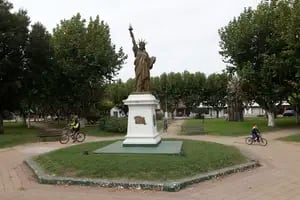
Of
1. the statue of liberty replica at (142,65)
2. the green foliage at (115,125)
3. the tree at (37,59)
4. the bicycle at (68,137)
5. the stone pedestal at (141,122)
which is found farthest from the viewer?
the tree at (37,59)

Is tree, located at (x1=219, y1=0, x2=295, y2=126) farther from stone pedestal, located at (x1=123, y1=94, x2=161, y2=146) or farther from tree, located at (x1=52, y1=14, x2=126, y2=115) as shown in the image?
stone pedestal, located at (x1=123, y1=94, x2=161, y2=146)

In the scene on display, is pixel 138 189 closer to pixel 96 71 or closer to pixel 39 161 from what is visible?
pixel 39 161

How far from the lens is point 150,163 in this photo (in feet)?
42.0

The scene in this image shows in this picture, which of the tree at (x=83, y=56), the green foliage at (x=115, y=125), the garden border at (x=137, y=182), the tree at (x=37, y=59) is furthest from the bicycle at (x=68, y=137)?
the tree at (x=83, y=56)

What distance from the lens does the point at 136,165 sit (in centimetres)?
1264

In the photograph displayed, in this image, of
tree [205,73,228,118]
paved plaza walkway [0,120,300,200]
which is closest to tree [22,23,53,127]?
paved plaza walkway [0,120,300,200]

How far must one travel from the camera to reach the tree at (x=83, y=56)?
41.1 m

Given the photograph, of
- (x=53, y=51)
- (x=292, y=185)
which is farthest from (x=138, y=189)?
(x=53, y=51)

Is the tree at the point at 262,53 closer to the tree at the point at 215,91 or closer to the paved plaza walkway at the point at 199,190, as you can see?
the paved plaza walkway at the point at 199,190

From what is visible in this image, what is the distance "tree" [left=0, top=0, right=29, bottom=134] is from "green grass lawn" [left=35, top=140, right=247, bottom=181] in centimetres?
1998

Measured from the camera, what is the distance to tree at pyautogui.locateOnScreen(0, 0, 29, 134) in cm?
3362

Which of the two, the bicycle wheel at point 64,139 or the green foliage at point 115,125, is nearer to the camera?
the bicycle wheel at point 64,139

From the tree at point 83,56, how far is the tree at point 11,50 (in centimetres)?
566

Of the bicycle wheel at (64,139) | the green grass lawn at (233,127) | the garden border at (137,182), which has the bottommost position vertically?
the garden border at (137,182)
